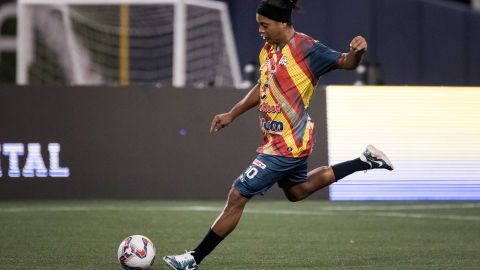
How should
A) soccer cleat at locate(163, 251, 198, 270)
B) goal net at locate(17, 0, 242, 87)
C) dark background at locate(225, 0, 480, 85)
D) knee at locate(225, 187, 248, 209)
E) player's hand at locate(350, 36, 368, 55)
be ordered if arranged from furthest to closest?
1. dark background at locate(225, 0, 480, 85)
2. goal net at locate(17, 0, 242, 87)
3. knee at locate(225, 187, 248, 209)
4. soccer cleat at locate(163, 251, 198, 270)
5. player's hand at locate(350, 36, 368, 55)

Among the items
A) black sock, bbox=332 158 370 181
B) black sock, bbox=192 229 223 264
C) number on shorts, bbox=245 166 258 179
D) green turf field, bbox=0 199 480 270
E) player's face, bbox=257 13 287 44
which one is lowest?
green turf field, bbox=0 199 480 270

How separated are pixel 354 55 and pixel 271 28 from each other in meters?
0.76

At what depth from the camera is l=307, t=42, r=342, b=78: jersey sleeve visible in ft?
27.1

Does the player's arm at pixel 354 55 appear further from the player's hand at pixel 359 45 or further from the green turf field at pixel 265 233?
the green turf field at pixel 265 233

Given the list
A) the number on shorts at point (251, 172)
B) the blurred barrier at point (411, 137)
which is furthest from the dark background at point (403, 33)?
the number on shorts at point (251, 172)

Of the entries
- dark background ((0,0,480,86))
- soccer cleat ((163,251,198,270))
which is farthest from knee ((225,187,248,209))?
dark background ((0,0,480,86))

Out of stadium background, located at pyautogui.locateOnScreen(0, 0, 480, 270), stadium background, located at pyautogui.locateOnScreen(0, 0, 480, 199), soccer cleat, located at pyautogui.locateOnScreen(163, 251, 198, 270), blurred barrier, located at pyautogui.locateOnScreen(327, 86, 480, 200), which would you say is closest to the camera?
soccer cleat, located at pyautogui.locateOnScreen(163, 251, 198, 270)

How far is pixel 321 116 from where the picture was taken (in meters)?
15.8

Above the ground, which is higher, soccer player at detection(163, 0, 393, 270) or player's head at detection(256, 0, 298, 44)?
player's head at detection(256, 0, 298, 44)

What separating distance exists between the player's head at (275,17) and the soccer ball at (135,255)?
187cm

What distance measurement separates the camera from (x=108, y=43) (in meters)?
19.4

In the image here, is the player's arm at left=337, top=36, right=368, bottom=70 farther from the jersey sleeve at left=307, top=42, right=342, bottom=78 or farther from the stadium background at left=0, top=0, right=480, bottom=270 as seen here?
the stadium background at left=0, top=0, right=480, bottom=270

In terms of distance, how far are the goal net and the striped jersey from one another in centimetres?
1078

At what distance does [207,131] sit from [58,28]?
18.1 feet
